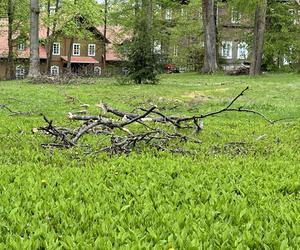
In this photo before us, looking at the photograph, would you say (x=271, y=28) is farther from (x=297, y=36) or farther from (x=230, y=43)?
(x=230, y=43)

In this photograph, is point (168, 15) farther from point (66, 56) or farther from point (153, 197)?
point (153, 197)

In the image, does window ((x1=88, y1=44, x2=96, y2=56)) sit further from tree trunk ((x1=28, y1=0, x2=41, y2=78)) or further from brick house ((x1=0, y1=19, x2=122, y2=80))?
tree trunk ((x1=28, y1=0, x2=41, y2=78))

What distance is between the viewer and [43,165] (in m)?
5.74

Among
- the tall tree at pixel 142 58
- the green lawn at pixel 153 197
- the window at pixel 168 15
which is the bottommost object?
the green lawn at pixel 153 197

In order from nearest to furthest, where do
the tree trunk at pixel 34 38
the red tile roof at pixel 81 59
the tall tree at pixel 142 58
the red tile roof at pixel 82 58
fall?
the tall tree at pixel 142 58, the tree trunk at pixel 34 38, the red tile roof at pixel 82 58, the red tile roof at pixel 81 59

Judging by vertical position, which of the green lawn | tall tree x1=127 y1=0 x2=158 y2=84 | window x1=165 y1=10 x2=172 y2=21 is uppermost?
window x1=165 y1=10 x2=172 y2=21

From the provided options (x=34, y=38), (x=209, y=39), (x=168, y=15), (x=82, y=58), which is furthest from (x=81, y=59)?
(x=34, y=38)

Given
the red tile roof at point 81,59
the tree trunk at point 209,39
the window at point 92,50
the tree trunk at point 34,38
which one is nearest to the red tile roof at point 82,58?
the red tile roof at point 81,59

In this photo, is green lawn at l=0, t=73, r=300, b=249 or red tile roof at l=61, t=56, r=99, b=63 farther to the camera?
red tile roof at l=61, t=56, r=99, b=63

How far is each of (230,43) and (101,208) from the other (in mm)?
74876

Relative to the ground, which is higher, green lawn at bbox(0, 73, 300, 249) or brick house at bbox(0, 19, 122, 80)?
brick house at bbox(0, 19, 122, 80)

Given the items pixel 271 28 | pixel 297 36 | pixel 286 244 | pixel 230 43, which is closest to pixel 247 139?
pixel 286 244

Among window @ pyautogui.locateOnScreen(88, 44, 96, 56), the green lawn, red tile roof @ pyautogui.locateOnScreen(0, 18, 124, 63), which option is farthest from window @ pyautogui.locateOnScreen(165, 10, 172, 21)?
the green lawn

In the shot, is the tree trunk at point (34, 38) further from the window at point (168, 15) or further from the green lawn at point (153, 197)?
the window at point (168, 15)
